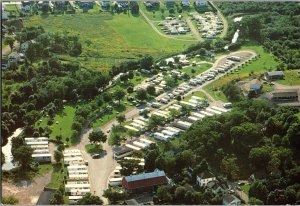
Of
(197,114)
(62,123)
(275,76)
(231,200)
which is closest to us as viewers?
(231,200)

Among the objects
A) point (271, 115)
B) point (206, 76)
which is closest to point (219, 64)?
point (206, 76)

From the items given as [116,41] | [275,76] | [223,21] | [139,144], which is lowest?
[139,144]

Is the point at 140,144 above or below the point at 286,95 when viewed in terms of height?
below

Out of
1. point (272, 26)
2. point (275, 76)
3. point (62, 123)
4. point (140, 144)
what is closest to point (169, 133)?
point (140, 144)

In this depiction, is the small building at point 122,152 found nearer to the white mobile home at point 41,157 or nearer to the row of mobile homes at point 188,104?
the white mobile home at point 41,157

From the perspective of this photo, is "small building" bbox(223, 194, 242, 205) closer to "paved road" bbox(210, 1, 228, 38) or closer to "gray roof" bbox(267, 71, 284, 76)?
"gray roof" bbox(267, 71, 284, 76)

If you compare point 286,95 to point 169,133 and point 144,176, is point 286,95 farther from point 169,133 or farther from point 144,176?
point 144,176

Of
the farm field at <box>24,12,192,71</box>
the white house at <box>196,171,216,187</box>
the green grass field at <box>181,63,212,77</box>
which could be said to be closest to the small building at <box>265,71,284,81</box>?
the green grass field at <box>181,63,212,77</box>

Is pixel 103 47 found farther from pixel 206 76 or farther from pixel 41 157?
pixel 41 157
